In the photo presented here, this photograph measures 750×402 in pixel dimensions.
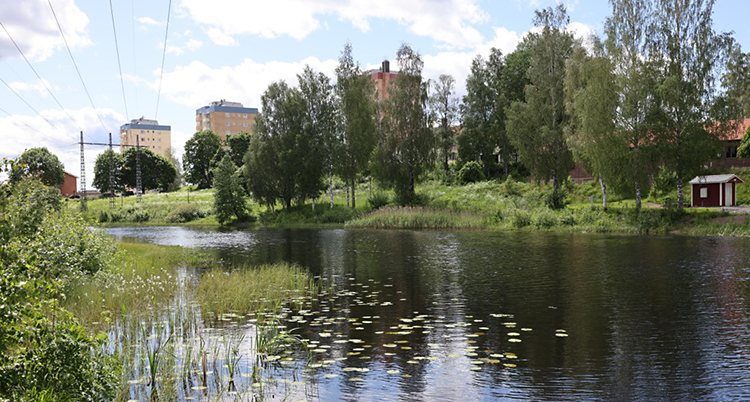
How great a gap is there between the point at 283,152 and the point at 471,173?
24020mm

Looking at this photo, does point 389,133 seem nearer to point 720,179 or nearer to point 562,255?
point 720,179

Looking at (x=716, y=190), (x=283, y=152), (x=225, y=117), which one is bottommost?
(x=716, y=190)

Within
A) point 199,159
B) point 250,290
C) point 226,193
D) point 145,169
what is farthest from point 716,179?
point 145,169

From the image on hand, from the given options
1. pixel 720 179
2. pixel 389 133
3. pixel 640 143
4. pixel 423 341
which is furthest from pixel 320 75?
pixel 423 341

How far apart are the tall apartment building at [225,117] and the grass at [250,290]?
16967 centimetres

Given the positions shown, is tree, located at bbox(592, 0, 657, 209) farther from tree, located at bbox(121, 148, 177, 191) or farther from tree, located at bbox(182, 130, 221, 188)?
tree, located at bbox(121, 148, 177, 191)

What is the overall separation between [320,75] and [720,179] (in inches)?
1656

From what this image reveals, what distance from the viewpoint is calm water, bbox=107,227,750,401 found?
339 inches

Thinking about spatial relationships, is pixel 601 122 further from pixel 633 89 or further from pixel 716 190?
pixel 716 190

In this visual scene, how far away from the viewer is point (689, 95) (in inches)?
1609

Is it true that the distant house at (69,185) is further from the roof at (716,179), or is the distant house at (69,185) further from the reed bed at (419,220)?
the roof at (716,179)

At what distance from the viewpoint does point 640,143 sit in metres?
43.4

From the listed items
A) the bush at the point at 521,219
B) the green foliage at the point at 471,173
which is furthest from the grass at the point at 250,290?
the green foliage at the point at 471,173

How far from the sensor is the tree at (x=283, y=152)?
6256cm
